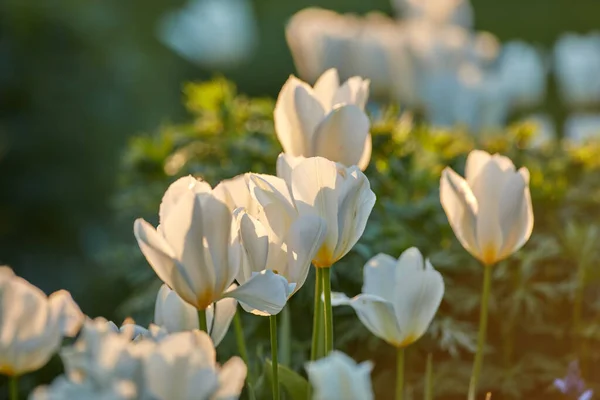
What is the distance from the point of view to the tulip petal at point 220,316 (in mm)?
714

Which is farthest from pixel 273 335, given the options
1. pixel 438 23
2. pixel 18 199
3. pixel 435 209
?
pixel 438 23

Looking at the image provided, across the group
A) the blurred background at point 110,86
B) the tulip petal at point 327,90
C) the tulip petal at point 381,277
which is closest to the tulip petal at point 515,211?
the tulip petal at point 381,277

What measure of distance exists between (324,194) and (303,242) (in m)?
0.05

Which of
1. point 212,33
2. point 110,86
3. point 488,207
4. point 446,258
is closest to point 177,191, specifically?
point 488,207

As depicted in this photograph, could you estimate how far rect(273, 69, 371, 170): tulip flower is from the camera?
84cm

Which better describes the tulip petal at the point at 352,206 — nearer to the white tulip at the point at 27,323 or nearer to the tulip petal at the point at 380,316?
the tulip petal at the point at 380,316

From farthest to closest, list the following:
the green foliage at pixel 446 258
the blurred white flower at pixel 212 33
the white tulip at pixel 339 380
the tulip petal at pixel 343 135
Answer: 1. the blurred white flower at pixel 212 33
2. the green foliage at pixel 446 258
3. the tulip petal at pixel 343 135
4. the white tulip at pixel 339 380

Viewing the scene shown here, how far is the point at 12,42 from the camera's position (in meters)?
2.99

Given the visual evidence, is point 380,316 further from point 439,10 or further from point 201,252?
point 439,10

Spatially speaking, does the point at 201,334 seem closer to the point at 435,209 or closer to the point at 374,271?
the point at 374,271

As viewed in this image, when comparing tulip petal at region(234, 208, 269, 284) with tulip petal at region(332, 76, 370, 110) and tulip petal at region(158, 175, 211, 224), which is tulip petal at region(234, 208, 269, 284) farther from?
tulip petal at region(332, 76, 370, 110)

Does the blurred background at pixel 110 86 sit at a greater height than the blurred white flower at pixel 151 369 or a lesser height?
lesser

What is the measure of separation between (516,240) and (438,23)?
2620 millimetres

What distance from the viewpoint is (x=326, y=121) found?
33.1 inches
